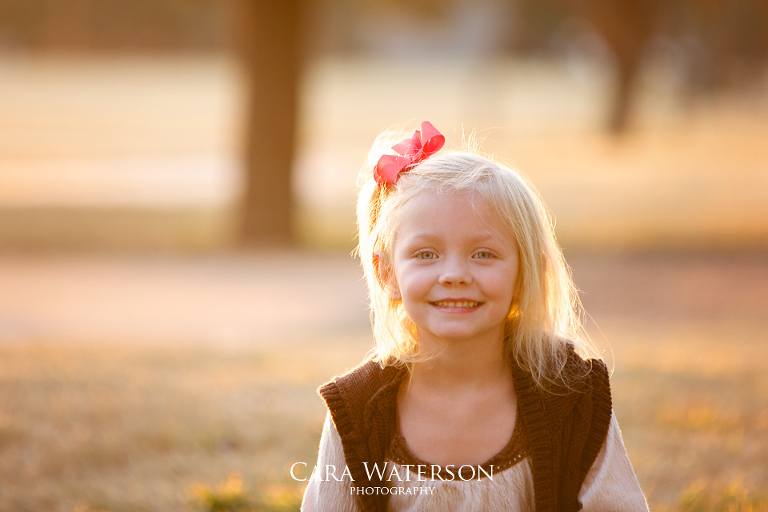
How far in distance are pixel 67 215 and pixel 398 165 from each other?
11364mm

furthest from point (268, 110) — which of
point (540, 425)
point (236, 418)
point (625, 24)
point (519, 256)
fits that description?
point (625, 24)

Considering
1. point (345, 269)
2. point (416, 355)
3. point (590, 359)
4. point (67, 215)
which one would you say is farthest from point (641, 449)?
point (67, 215)

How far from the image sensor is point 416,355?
90.4 inches

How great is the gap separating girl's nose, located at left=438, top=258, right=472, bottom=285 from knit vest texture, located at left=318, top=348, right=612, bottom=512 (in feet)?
1.00

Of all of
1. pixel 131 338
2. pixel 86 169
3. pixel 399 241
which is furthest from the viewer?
pixel 86 169

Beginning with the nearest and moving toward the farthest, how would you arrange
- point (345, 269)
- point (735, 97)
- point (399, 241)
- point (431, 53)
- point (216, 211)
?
point (399, 241) < point (345, 269) < point (216, 211) < point (735, 97) < point (431, 53)

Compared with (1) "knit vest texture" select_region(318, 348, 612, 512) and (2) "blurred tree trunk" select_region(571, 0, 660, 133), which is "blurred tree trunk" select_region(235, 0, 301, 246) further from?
(2) "blurred tree trunk" select_region(571, 0, 660, 133)

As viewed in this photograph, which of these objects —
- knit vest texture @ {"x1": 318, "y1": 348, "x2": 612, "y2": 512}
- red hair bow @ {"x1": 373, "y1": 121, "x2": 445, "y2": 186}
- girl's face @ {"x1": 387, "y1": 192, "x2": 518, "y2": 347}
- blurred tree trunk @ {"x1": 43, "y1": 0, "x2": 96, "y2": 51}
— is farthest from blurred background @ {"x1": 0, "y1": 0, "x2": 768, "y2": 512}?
blurred tree trunk @ {"x1": 43, "y1": 0, "x2": 96, "y2": 51}

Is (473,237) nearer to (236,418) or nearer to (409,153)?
(409,153)

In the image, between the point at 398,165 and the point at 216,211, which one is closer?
the point at 398,165

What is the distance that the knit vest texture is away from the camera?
7.11 feet

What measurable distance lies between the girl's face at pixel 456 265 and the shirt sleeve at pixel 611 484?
418 mm

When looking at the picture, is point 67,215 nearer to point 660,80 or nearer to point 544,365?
point 544,365

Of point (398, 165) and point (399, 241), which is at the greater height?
point (398, 165)
